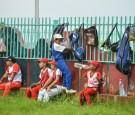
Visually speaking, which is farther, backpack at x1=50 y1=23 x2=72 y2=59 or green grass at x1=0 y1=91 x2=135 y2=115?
backpack at x1=50 y1=23 x2=72 y2=59

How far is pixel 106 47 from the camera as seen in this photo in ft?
36.6

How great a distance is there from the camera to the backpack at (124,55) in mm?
10641

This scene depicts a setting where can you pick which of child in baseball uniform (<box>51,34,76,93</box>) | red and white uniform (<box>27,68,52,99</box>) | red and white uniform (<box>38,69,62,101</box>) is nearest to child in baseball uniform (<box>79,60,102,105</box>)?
child in baseball uniform (<box>51,34,76,93</box>)

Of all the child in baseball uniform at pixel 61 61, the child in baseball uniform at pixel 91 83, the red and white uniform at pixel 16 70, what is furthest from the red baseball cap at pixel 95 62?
the red and white uniform at pixel 16 70

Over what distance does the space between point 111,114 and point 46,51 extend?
10.6 ft

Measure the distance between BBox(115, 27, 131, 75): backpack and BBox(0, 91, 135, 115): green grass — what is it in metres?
0.78

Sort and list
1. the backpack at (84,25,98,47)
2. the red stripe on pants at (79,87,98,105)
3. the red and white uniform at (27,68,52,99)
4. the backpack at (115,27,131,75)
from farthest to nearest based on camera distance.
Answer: the red and white uniform at (27,68,52,99) < the backpack at (84,25,98,47) < the red stripe on pants at (79,87,98,105) < the backpack at (115,27,131,75)

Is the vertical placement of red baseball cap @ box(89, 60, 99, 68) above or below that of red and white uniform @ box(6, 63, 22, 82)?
above

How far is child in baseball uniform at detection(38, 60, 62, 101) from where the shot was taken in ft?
37.3

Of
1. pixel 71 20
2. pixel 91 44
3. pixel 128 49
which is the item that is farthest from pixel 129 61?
pixel 71 20

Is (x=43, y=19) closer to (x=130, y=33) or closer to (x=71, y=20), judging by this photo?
(x=71, y=20)

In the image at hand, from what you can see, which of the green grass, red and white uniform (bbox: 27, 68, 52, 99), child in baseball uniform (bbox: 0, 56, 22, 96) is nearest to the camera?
the green grass

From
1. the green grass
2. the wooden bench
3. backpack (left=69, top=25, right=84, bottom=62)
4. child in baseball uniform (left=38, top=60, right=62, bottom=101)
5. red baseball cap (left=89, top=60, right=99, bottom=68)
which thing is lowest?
the green grass

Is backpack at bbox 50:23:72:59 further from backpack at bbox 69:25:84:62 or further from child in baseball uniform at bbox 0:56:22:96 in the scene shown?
child in baseball uniform at bbox 0:56:22:96
